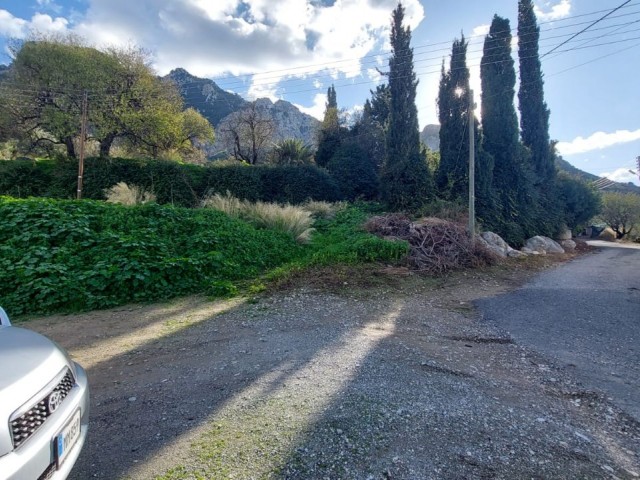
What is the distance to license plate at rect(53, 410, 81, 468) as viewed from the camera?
1400 millimetres

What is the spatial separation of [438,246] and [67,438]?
7.98 metres

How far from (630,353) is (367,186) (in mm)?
13013

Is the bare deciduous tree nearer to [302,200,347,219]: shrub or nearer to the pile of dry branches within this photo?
[302,200,347,219]: shrub

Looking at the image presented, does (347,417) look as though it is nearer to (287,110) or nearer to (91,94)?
(91,94)

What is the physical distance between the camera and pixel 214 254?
6586mm

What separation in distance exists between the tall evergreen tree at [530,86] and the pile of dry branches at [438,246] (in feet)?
41.6

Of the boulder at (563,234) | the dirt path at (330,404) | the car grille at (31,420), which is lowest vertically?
the dirt path at (330,404)

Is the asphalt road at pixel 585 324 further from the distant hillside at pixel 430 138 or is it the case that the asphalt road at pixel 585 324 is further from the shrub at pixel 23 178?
the shrub at pixel 23 178

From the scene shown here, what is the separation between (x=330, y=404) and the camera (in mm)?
2459

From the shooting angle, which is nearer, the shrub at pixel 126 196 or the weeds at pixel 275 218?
the weeds at pixel 275 218

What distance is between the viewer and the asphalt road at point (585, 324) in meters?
3.12

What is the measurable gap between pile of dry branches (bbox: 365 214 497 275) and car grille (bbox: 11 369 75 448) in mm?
6940

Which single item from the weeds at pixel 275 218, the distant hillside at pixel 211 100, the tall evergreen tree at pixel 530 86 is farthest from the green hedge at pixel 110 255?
the distant hillside at pixel 211 100

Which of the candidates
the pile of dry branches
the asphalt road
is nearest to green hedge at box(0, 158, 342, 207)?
the pile of dry branches
